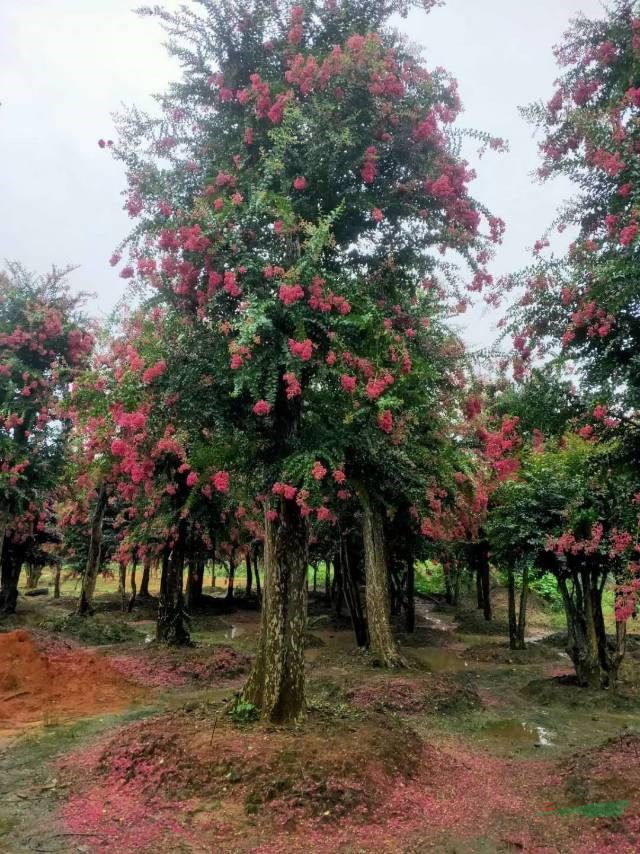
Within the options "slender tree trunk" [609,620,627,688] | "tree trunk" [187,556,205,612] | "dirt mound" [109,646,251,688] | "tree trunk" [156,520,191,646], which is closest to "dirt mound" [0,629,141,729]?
"dirt mound" [109,646,251,688]

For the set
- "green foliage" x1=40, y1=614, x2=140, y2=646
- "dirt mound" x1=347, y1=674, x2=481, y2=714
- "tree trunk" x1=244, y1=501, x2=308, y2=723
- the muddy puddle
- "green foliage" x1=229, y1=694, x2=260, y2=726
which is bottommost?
"green foliage" x1=40, y1=614, x2=140, y2=646

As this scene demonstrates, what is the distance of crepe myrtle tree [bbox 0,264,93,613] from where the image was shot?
20.5 m

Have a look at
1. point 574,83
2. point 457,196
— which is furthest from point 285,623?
point 574,83

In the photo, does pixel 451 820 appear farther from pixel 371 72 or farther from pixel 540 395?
pixel 371 72

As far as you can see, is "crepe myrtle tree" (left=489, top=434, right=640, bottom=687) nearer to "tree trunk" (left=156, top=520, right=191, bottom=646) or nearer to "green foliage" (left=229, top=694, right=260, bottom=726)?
"green foliage" (left=229, top=694, right=260, bottom=726)

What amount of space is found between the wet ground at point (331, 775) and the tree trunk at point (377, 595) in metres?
3.08

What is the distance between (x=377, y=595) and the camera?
1666 centimetres

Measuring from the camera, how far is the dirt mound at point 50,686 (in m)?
11.7

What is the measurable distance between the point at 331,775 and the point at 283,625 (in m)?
2.44

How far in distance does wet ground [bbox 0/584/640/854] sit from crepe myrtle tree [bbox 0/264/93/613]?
10196 millimetres

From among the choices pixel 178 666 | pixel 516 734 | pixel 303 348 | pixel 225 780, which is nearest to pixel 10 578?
pixel 178 666

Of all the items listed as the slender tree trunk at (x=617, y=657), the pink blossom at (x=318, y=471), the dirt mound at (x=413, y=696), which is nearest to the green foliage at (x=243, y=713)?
the dirt mound at (x=413, y=696)

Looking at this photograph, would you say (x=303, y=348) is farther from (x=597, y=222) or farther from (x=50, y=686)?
(x=50, y=686)

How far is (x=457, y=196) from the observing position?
9711 millimetres
